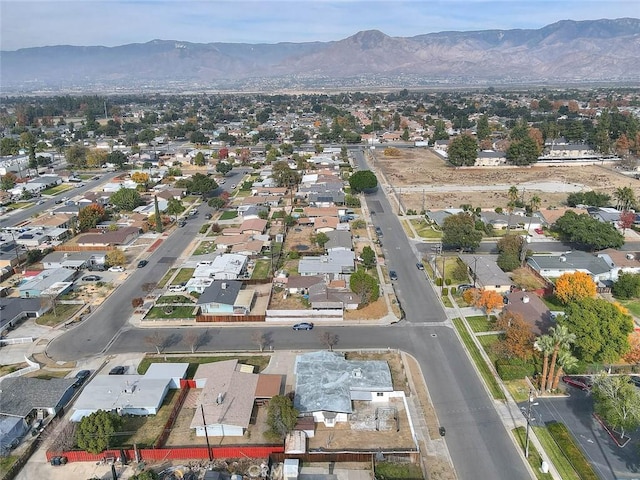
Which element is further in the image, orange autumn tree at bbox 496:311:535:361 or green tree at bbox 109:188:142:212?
green tree at bbox 109:188:142:212

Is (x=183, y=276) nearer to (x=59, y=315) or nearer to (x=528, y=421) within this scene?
→ (x=59, y=315)

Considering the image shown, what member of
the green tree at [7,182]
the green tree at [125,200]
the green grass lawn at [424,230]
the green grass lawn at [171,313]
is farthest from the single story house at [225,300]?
the green tree at [7,182]

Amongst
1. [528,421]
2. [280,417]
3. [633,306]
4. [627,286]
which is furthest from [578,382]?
[280,417]

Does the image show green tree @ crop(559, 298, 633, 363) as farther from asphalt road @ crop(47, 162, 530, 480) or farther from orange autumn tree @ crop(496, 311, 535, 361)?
asphalt road @ crop(47, 162, 530, 480)

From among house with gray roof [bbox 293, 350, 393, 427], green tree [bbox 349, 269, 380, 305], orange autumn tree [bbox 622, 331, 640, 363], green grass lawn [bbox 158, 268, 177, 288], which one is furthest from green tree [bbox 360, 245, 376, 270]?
orange autumn tree [bbox 622, 331, 640, 363]

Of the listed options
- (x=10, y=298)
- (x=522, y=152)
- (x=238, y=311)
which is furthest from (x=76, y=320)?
(x=522, y=152)

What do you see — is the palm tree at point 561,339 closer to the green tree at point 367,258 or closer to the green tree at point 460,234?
the green tree at point 367,258
